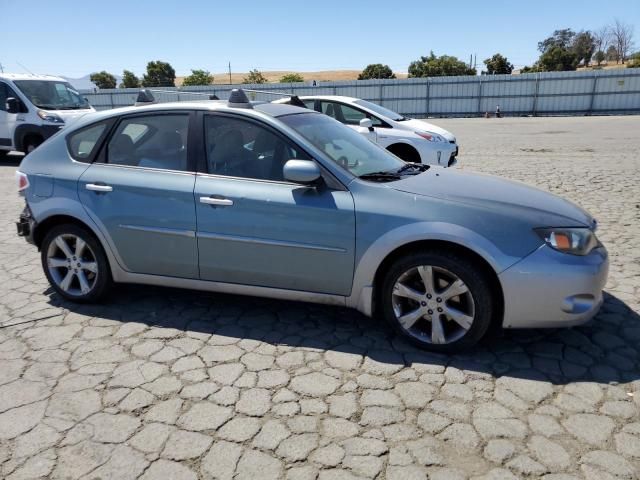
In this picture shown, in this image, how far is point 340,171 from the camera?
11.5 ft

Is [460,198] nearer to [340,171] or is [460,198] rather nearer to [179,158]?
[340,171]

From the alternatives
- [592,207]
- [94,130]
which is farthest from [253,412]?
[592,207]

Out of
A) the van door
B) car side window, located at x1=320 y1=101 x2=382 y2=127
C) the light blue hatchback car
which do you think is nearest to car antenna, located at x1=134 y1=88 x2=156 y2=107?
the light blue hatchback car

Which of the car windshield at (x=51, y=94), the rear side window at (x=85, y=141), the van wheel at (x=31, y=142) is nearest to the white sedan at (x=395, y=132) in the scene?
the rear side window at (x=85, y=141)

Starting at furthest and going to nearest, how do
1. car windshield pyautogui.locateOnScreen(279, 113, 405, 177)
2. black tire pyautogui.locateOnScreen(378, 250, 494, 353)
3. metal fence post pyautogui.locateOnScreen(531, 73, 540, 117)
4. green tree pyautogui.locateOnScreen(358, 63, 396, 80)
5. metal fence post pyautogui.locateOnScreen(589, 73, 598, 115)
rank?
green tree pyautogui.locateOnScreen(358, 63, 396, 80)
metal fence post pyautogui.locateOnScreen(531, 73, 540, 117)
metal fence post pyautogui.locateOnScreen(589, 73, 598, 115)
car windshield pyautogui.locateOnScreen(279, 113, 405, 177)
black tire pyautogui.locateOnScreen(378, 250, 494, 353)

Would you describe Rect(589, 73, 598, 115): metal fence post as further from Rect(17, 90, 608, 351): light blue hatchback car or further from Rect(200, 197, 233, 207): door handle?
Rect(200, 197, 233, 207): door handle

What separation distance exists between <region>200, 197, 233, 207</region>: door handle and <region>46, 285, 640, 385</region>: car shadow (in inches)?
37.7

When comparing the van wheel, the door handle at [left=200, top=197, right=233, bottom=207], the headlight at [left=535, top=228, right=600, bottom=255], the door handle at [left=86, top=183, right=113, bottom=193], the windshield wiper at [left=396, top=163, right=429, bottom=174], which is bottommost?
the van wheel

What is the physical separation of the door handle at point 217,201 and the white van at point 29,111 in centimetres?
996

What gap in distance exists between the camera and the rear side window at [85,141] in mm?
4129

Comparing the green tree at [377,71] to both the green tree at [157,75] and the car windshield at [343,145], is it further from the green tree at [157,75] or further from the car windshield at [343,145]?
the car windshield at [343,145]

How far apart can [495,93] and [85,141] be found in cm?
3337

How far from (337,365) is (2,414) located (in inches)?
77.7

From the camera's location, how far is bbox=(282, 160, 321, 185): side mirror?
10.9ft
